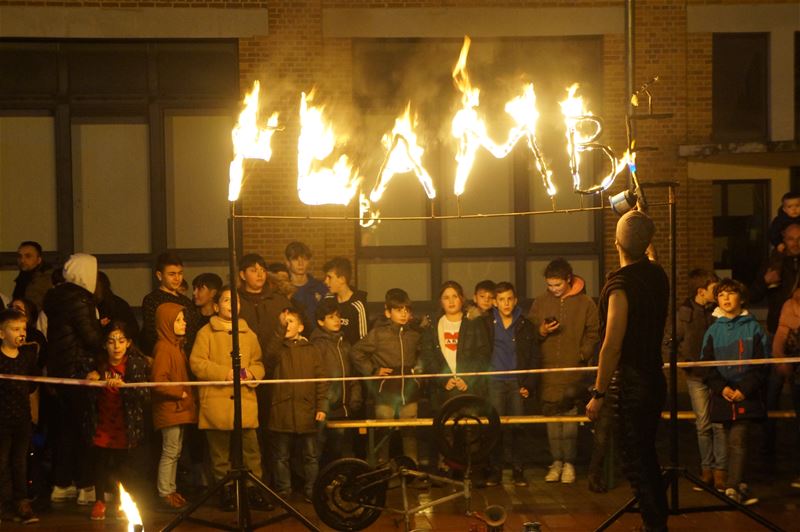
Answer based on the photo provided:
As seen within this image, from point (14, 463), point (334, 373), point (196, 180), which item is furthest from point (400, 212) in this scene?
point (14, 463)

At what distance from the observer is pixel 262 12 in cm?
1398

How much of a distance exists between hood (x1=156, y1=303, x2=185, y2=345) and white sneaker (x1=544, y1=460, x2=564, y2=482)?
344 cm

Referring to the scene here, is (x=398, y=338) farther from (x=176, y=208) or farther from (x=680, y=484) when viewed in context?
(x=176, y=208)

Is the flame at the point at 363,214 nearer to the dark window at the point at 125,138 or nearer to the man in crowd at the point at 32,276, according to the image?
the dark window at the point at 125,138

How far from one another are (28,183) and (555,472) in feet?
26.4

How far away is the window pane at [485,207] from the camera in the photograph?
48.1 feet

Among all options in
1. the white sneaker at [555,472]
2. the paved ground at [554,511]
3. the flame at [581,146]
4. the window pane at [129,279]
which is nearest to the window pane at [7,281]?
the window pane at [129,279]

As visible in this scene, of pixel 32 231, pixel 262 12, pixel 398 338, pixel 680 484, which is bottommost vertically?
pixel 680 484

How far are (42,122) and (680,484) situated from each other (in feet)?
29.8

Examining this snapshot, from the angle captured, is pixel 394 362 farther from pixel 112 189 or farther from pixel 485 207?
pixel 112 189

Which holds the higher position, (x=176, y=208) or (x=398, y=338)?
(x=176, y=208)

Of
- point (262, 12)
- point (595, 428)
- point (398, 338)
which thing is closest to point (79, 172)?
point (262, 12)

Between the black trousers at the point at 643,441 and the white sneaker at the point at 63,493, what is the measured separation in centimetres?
491

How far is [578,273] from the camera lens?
14672 millimetres
